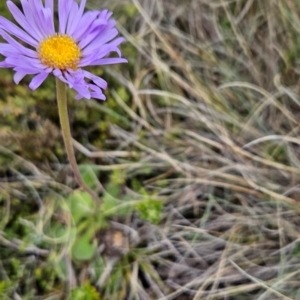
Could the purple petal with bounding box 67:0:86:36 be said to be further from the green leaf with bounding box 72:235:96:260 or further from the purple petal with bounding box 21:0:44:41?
the green leaf with bounding box 72:235:96:260

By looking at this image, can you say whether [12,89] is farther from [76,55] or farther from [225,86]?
[225,86]

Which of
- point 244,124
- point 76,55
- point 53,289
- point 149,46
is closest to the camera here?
point 76,55

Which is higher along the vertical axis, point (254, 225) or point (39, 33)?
point (39, 33)

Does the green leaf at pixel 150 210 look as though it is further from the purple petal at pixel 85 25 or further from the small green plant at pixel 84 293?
the purple petal at pixel 85 25

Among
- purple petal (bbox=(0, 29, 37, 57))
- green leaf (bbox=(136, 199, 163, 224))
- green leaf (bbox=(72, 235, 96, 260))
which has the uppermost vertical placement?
purple petal (bbox=(0, 29, 37, 57))

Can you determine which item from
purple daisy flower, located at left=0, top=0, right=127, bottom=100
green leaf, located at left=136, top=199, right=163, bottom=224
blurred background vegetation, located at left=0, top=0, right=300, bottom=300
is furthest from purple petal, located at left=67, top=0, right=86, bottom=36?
→ green leaf, located at left=136, top=199, right=163, bottom=224

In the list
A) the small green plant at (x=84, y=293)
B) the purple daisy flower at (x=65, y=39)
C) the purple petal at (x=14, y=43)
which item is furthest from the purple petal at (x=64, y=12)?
the small green plant at (x=84, y=293)

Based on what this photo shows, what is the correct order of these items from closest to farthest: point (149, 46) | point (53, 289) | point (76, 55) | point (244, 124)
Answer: point (76, 55), point (53, 289), point (244, 124), point (149, 46)

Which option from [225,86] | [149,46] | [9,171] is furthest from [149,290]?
[149,46]
